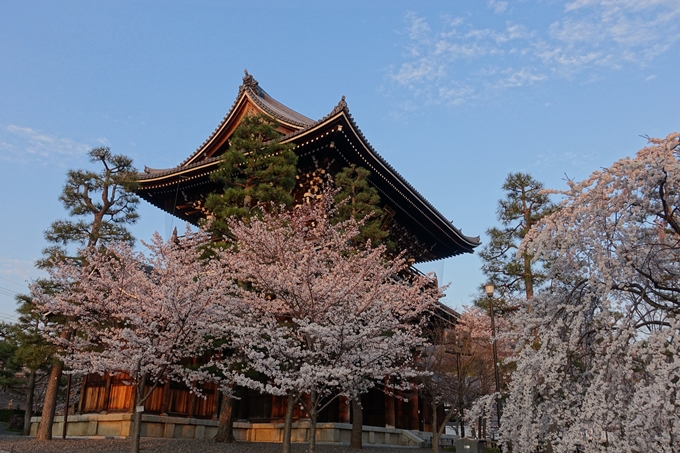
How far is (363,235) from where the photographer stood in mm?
16859

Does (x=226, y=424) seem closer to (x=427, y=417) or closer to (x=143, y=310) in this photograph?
(x=143, y=310)

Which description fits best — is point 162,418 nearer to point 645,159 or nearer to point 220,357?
point 220,357

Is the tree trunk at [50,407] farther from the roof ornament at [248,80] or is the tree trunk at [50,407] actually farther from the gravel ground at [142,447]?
the roof ornament at [248,80]

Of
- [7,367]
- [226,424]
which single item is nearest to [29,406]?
[7,367]

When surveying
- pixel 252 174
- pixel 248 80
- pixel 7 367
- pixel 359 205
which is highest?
pixel 248 80

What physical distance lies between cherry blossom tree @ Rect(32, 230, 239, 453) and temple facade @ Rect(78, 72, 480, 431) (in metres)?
3.31

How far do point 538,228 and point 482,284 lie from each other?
15635 millimetres

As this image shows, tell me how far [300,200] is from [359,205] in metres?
4.98

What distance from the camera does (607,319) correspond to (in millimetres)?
6578

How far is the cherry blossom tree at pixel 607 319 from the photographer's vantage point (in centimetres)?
603

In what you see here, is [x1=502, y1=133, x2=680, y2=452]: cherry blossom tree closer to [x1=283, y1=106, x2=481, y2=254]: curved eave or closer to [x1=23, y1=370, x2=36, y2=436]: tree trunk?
[x1=283, y1=106, x2=481, y2=254]: curved eave

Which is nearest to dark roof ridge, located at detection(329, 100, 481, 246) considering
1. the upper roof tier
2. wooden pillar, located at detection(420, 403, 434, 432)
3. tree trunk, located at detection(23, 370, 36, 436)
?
the upper roof tier

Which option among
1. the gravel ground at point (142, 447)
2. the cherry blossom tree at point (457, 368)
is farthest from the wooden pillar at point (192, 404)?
the cherry blossom tree at point (457, 368)

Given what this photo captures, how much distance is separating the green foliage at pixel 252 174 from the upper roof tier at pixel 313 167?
2.53 meters
